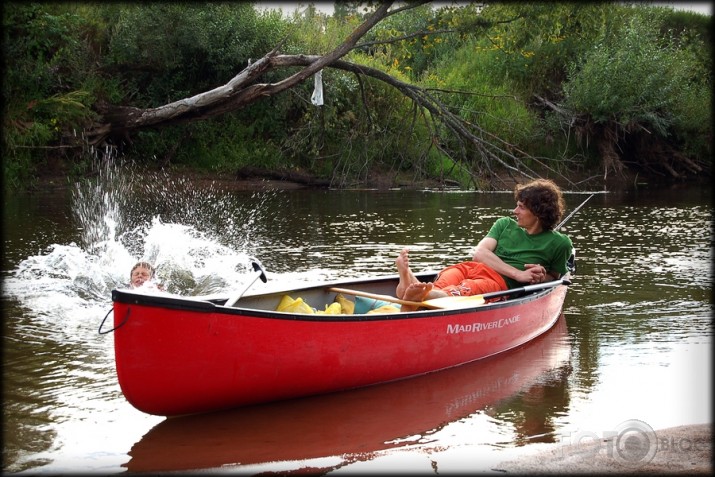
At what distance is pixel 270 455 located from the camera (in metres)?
5.37

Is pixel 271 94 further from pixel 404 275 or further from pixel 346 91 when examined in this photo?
pixel 404 275

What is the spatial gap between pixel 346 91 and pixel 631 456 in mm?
16468

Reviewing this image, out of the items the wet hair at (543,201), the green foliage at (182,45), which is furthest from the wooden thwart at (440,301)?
the green foliage at (182,45)

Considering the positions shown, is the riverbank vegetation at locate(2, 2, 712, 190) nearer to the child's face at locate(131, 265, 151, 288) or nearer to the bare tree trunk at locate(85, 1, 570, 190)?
the bare tree trunk at locate(85, 1, 570, 190)

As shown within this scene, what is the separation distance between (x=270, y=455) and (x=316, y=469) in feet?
1.07

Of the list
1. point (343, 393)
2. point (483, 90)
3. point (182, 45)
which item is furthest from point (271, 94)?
point (343, 393)

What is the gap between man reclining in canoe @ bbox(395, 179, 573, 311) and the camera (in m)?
7.59

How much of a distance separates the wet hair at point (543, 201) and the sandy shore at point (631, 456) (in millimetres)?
2310

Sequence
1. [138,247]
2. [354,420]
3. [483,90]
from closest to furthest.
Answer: [354,420] → [138,247] → [483,90]

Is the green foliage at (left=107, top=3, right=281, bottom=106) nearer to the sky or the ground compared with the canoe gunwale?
nearer to the sky

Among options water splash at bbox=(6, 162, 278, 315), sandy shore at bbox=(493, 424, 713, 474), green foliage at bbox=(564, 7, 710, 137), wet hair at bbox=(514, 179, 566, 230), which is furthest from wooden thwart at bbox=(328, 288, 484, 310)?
green foliage at bbox=(564, 7, 710, 137)

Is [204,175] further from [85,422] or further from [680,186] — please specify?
[85,422]

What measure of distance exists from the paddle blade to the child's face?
2.32 metres

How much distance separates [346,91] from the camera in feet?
68.6
